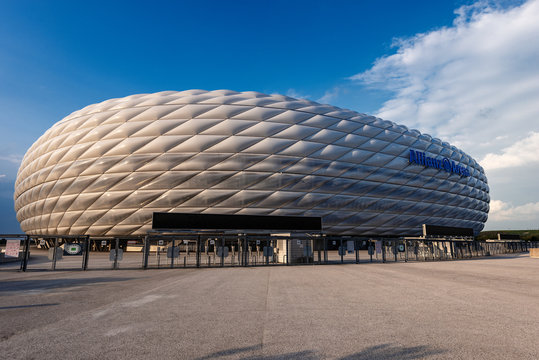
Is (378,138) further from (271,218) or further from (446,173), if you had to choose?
Answer: (271,218)

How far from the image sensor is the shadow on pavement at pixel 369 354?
3.30 meters

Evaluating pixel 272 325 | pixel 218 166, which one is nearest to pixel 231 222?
pixel 218 166

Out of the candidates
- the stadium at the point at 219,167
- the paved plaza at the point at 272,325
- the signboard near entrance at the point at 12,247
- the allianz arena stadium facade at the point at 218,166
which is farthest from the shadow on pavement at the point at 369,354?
the allianz arena stadium facade at the point at 218,166

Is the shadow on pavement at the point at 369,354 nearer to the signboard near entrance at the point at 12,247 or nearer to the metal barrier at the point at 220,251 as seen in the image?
the metal barrier at the point at 220,251

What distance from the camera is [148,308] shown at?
5984 millimetres

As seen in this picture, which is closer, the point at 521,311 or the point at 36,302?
the point at 521,311

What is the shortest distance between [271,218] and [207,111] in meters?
14.0

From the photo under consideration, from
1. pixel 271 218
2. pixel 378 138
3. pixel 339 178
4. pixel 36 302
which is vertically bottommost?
pixel 36 302

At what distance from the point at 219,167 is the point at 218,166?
14cm

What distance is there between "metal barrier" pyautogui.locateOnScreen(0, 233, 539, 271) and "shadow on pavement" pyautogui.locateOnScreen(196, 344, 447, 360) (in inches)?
585

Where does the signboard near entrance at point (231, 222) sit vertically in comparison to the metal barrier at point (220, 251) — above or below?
above

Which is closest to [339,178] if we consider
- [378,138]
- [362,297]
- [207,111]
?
[378,138]

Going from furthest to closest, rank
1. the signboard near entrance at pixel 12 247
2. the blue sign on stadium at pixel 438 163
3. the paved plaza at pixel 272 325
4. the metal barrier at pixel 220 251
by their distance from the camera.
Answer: the blue sign on stadium at pixel 438 163 < the metal barrier at pixel 220 251 < the signboard near entrance at pixel 12 247 < the paved plaza at pixel 272 325

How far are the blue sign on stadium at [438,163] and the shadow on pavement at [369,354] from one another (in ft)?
126
